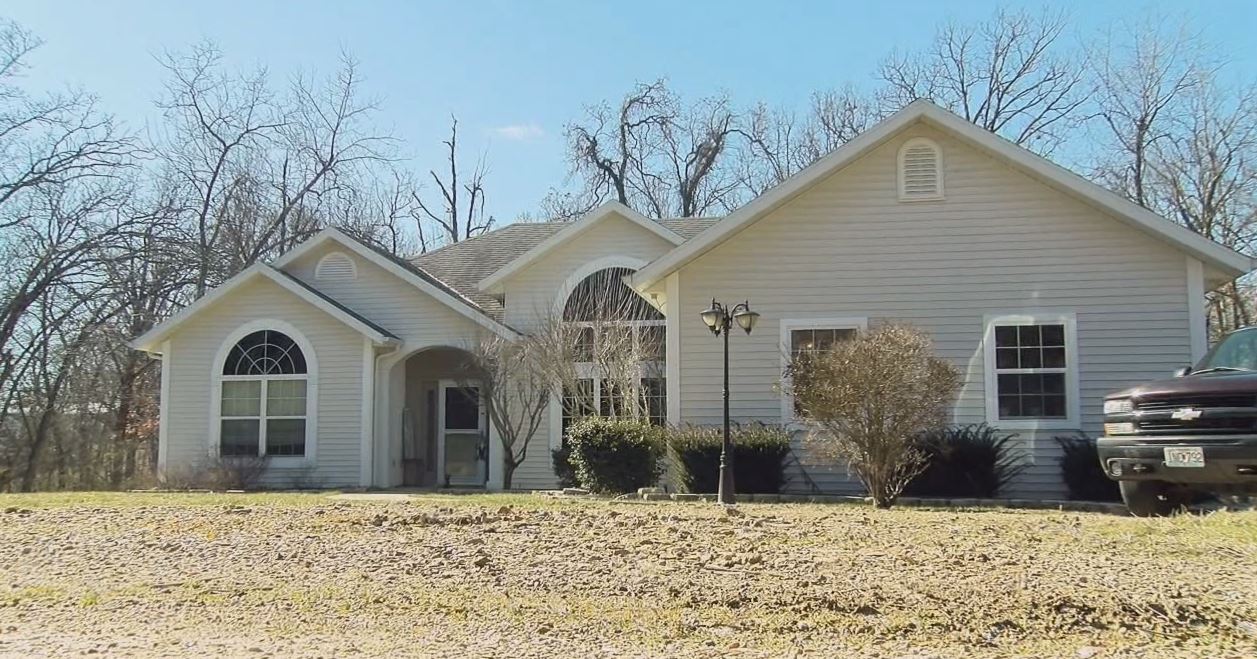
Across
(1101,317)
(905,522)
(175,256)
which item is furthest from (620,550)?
(175,256)

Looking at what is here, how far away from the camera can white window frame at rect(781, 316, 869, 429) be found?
46.6 ft

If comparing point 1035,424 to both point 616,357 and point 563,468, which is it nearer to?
point 616,357

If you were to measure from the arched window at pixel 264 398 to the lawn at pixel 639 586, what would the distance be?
830cm

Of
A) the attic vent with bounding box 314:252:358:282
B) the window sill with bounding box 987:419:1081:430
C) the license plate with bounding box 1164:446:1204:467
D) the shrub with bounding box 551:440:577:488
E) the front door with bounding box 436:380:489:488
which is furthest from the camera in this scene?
the front door with bounding box 436:380:489:488

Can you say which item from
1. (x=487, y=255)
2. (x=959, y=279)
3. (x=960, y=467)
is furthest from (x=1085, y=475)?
(x=487, y=255)

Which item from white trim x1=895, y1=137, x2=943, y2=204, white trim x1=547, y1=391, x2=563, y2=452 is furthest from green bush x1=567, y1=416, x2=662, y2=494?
white trim x1=895, y1=137, x2=943, y2=204

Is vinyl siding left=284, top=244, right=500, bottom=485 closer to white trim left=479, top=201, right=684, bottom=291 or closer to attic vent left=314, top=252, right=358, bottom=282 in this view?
attic vent left=314, top=252, right=358, bottom=282

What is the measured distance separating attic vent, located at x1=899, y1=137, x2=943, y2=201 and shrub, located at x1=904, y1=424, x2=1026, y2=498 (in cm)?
352

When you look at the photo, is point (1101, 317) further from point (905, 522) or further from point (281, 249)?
point (281, 249)

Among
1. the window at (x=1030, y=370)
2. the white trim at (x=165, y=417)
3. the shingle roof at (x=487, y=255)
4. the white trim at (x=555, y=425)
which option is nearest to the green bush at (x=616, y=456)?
the white trim at (x=555, y=425)

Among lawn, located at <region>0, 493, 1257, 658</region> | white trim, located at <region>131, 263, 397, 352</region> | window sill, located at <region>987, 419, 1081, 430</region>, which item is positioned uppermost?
white trim, located at <region>131, 263, 397, 352</region>

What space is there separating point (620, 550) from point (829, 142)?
33.1 m

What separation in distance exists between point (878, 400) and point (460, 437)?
10.9 meters

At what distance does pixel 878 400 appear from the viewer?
1135cm
